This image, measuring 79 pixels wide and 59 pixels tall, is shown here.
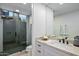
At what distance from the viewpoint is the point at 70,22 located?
2236 millimetres

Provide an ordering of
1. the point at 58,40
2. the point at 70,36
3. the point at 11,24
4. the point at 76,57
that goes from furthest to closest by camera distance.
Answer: the point at 11,24 → the point at 58,40 → the point at 70,36 → the point at 76,57

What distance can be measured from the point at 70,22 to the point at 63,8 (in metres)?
0.36

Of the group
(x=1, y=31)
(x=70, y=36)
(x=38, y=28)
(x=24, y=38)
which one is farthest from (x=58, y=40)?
(x=1, y=31)

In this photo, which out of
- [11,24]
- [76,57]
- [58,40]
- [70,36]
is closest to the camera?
[76,57]

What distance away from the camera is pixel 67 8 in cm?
226

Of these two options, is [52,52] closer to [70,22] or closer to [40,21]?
[70,22]

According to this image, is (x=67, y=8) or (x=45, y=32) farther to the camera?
(x=45, y=32)

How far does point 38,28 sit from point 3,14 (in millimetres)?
956

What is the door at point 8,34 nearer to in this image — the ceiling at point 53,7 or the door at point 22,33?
the door at point 22,33

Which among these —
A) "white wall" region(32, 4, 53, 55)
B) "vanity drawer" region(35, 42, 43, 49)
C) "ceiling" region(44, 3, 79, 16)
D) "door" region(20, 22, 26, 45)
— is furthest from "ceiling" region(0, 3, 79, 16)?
"vanity drawer" region(35, 42, 43, 49)

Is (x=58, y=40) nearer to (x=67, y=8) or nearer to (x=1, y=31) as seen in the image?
(x=67, y=8)

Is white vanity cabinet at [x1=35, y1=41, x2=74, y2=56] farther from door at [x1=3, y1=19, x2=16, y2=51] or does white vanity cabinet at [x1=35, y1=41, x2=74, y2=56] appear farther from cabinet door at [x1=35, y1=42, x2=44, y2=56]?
door at [x1=3, y1=19, x2=16, y2=51]

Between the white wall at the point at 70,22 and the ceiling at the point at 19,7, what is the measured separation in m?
0.74

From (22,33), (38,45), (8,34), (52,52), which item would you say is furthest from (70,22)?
(8,34)
